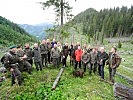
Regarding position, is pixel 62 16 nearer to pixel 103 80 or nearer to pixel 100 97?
pixel 103 80

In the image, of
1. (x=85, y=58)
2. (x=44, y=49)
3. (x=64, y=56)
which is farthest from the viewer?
(x=64, y=56)

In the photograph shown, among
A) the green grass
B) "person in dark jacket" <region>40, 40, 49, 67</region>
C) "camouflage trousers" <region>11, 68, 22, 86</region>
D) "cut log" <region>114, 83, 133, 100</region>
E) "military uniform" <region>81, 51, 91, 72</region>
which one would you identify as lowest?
"cut log" <region>114, 83, 133, 100</region>

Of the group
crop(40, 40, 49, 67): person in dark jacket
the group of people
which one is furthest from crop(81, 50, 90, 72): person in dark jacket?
crop(40, 40, 49, 67): person in dark jacket

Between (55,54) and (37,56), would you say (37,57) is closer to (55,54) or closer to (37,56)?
(37,56)

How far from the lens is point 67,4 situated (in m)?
28.4

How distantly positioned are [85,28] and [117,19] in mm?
19545

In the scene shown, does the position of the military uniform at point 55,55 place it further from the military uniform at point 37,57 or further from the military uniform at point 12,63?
the military uniform at point 12,63

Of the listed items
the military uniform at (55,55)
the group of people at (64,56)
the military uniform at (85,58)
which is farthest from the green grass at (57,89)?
the military uniform at (55,55)

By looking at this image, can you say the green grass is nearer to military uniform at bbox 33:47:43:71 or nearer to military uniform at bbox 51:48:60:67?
military uniform at bbox 33:47:43:71

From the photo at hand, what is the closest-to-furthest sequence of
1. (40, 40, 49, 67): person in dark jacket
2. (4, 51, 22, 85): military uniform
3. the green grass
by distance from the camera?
the green grass
(4, 51, 22, 85): military uniform
(40, 40, 49, 67): person in dark jacket

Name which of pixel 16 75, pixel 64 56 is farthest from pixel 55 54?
pixel 16 75

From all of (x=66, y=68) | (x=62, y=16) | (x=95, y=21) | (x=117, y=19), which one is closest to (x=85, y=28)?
(x=95, y=21)

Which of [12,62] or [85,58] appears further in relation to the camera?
[85,58]

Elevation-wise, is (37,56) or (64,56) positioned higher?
(37,56)
